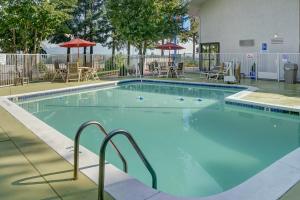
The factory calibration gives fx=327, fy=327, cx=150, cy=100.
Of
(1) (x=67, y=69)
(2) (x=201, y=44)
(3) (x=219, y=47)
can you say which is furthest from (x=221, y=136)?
(2) (x=201, y=44)

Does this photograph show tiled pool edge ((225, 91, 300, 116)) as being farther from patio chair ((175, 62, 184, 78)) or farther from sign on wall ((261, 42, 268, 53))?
patio chair ((175, 62, 184, 78))

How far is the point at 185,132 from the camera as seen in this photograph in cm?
786

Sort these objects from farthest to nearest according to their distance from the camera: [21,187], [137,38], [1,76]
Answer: [137,38], [1,76], [21,187]

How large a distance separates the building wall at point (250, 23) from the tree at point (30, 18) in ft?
27.5

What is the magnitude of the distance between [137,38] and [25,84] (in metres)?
7.90

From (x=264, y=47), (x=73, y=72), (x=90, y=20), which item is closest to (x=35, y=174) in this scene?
(x=73, y=72)

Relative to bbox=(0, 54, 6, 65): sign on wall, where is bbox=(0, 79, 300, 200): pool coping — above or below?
below

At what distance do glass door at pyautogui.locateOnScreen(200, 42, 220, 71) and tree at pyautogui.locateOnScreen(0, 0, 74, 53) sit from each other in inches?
331

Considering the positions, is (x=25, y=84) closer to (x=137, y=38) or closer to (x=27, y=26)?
(x=27, y=26)

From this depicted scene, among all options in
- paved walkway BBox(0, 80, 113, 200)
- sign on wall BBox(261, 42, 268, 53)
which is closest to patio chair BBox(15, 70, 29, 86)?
paved walkway BBox(0, 80, 113, 200)

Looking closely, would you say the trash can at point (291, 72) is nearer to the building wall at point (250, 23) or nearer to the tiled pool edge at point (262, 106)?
the building wall at point (250, 23)

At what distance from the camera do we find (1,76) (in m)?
13.9

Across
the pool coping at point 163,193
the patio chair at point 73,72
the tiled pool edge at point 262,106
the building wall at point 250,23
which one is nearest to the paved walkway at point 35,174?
the pool coping at point 163,193

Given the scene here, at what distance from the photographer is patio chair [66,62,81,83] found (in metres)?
15.4
